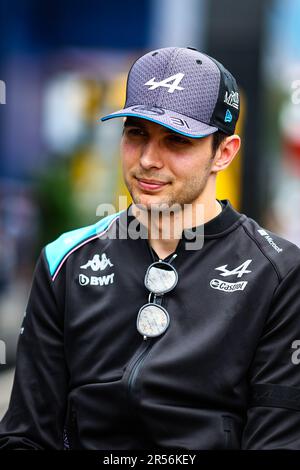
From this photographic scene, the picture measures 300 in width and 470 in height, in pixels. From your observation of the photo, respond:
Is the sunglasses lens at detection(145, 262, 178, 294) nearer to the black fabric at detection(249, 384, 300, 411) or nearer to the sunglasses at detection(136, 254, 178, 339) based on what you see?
the sunglasses at detection(136, 254, 178, 339)

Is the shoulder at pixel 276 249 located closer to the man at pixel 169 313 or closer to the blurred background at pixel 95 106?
the man at pixel 169 313

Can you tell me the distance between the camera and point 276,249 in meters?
2.67

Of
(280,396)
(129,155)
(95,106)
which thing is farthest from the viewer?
(95,106)

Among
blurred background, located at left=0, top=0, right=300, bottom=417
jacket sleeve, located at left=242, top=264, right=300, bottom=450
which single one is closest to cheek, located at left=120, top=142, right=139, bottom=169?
jacket sleeve, located at left=242, top=264, right=300, bottom=450

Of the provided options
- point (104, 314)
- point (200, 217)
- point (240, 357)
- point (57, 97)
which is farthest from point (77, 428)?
point (57, 97)

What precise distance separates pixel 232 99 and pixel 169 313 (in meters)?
0.69

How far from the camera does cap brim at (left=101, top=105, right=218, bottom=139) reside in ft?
8.31

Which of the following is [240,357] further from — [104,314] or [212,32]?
[212,32]

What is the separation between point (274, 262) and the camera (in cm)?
262

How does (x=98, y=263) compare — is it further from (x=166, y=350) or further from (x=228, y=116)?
(x=228, y=116)

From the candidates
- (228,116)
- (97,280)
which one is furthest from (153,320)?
(228,116)

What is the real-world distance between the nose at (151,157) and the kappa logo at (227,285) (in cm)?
38

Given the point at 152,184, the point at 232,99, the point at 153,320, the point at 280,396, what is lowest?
the point at 280,396

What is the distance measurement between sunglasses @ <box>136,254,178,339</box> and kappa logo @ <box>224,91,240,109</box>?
0.50 m
